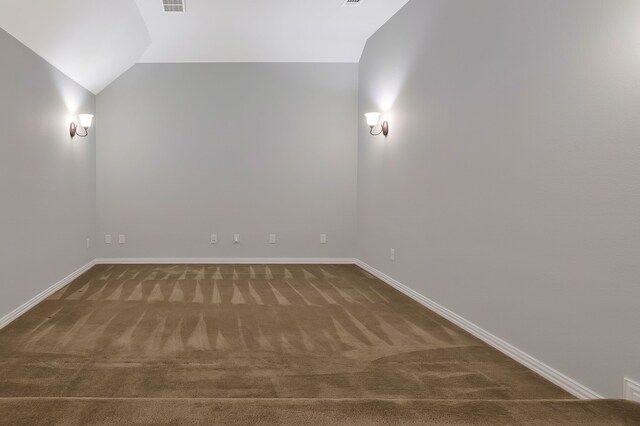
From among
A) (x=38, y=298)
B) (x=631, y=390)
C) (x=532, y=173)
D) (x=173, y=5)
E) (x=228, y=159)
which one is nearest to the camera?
(x=631, y=390)

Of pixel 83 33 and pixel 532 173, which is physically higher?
pixel 83 33

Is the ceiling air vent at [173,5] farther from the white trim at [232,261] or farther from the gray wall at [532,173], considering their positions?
the white trim at [232,261]

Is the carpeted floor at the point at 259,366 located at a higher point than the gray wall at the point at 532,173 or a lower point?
lower

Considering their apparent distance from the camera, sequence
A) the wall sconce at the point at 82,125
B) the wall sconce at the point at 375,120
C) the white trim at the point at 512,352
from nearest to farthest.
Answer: the white trim at the point at 512,352 → the wall sconce at the point at 82,125 → the wall sconce at the point at 375,120

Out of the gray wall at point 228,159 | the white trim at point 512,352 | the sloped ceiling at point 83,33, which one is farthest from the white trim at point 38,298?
the white trim at point 512,352


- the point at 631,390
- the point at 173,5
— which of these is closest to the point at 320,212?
the point at 173,5

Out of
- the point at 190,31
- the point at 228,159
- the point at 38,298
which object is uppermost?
the point at 190,31

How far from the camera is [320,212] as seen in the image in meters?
6.72

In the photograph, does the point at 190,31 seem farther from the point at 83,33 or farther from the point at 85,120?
the point at 85,120

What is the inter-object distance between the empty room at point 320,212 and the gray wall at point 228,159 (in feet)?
0.10

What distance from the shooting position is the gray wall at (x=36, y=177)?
12.0 ft

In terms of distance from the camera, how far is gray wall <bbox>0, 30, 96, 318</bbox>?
3664 millimetres

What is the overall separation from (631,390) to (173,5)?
210 inches

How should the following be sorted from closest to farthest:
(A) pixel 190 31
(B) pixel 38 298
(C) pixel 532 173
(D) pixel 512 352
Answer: (C) pixel 532 173
(D) pixel 512 352
(B) pixel 38 298
(A) pixel 190 31
